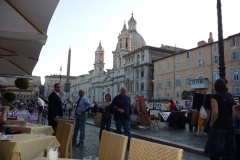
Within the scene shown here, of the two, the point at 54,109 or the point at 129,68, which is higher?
the point at 129,68

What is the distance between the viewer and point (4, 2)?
11.7 ft

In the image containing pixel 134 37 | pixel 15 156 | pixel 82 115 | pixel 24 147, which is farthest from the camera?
pixel 134 37

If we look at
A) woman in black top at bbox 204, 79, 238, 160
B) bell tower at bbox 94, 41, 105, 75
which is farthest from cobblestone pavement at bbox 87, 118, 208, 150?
bell tower at bbox 94, 41, 105, 75

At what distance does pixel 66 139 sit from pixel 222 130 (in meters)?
2.51

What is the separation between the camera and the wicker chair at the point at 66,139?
3.75 metres

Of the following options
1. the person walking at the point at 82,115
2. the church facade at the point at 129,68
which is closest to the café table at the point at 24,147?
the person walking at the point at 82,115

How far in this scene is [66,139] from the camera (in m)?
3.81

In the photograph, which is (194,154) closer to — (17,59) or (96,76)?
(17,59)

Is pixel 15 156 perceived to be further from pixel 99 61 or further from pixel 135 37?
pixel 99 61

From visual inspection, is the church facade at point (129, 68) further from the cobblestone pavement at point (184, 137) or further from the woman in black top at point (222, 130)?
the woman in black top at point (222, 130)

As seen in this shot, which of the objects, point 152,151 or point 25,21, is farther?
point 25,21

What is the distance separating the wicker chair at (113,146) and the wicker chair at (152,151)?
0.35 feet

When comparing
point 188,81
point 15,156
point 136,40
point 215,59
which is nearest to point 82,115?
point 15,156

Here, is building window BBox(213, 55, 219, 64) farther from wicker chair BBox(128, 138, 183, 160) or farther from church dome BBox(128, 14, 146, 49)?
church dome BBox(128, 14, 146, 49)
